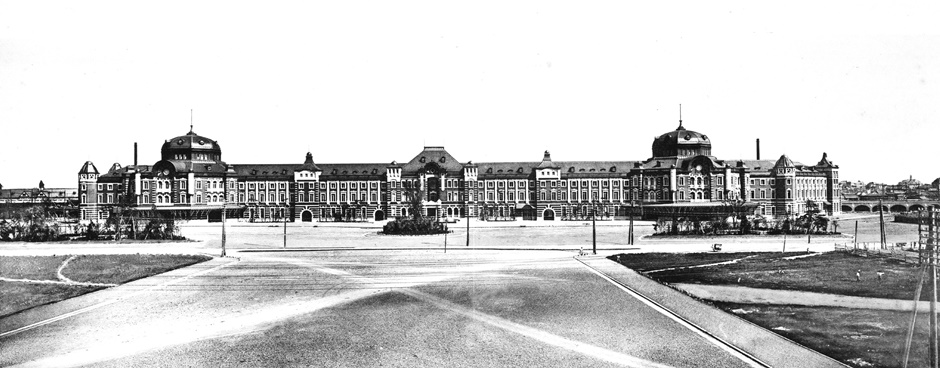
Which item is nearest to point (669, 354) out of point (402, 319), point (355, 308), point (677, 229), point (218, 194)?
point (402, 319)

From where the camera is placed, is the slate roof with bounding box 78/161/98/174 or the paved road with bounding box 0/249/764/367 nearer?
the paved road with bounding box 0/249/764/367

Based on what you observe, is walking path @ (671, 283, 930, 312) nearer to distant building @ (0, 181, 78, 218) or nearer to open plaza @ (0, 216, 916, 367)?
open plaza @ (0, 216, 916, 367)

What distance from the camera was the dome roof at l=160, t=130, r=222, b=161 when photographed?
326ft

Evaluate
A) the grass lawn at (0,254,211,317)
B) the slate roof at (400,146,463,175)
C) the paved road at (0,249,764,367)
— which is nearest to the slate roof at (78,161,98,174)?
the slate roof at (400,146,463,175)

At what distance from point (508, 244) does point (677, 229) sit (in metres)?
16.9

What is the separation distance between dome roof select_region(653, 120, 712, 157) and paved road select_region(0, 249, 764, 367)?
7670 cm

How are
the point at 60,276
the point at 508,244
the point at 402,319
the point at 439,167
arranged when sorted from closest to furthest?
1. the point at 402,319
2. the point at 60,276
3. the point at 508,244
4. the point at 439,167

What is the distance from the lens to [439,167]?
3794 inches

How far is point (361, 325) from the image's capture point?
57.7 ft

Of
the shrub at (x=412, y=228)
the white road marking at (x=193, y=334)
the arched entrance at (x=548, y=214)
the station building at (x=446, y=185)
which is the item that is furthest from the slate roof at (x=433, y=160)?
the white road marking at (x=193, y=334)

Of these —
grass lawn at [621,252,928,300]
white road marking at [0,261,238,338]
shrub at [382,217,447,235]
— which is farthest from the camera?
shrub at [382,217,447,235]

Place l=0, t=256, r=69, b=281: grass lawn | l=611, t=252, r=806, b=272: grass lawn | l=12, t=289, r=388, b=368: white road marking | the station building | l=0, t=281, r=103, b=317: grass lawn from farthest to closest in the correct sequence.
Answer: the station building, l=611, t=252, r=806, b=272: grass lawn, l=0, t=256, r=69, b=281: grass lawn, l=0, t=281, r=103, b=317: grass lawn, l=12, t=289, r=388, b=368: white road marking

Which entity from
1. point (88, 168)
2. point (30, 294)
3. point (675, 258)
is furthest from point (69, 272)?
point (88, 168)

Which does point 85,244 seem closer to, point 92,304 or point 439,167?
point 92,304
